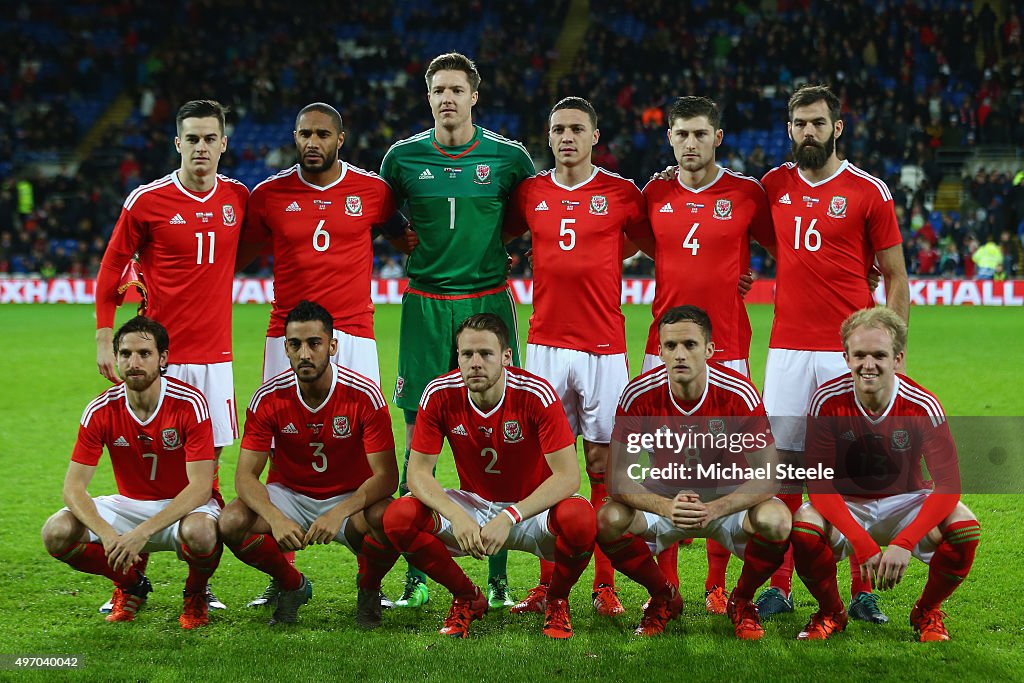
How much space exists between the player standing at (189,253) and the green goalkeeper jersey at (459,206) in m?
0.89

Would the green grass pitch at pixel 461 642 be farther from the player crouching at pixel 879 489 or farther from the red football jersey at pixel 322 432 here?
the red football jersey at pixel 322 432

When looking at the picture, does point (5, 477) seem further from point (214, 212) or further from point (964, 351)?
point (964, 351)

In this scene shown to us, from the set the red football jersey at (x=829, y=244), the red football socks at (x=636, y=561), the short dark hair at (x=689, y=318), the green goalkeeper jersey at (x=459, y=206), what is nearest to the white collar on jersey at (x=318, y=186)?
the green goalkeeper jersey at (x=459, y=206)

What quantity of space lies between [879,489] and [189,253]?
133 inches

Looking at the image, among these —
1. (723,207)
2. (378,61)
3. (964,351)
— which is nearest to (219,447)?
(723,207)

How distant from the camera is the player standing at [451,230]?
17.4 ft

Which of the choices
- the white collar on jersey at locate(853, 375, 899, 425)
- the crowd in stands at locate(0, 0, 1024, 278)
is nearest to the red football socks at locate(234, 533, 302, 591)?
the white collar on jersey at locate(853, 375, 899, 425)

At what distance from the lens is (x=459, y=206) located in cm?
530

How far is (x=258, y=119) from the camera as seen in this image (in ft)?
86.8

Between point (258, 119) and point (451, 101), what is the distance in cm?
2250

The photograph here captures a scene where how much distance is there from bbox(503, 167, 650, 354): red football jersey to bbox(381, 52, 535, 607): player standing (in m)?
0.25

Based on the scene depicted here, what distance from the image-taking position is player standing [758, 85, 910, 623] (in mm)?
4984

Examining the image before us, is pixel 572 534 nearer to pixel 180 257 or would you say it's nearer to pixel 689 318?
pixel 689 318
